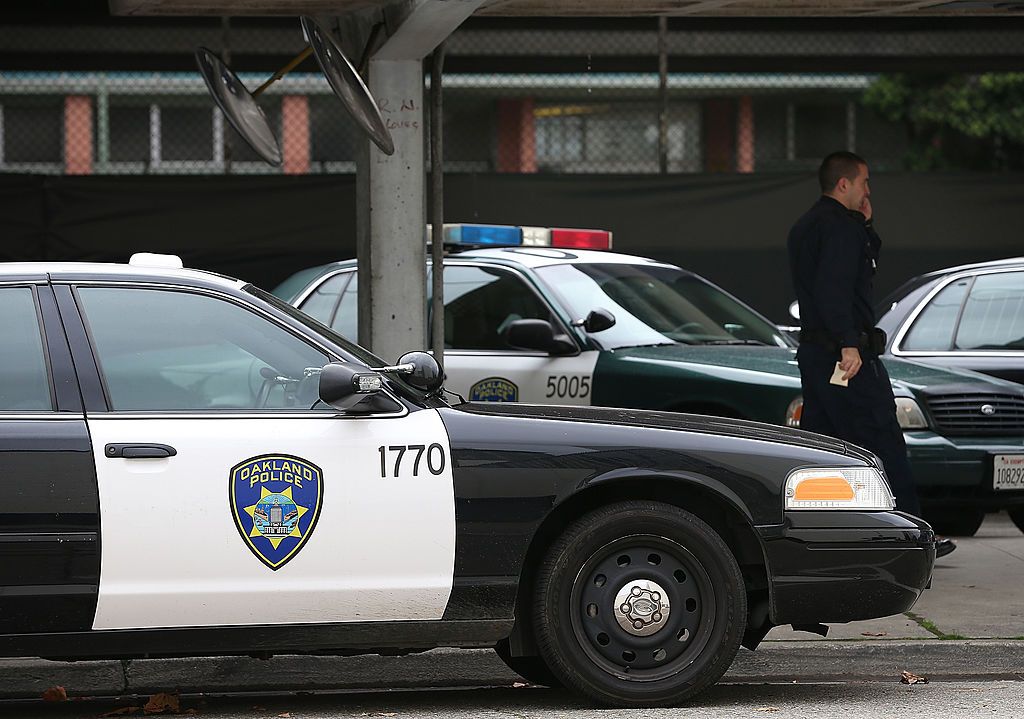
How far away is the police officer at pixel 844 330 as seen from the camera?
7.80 meters

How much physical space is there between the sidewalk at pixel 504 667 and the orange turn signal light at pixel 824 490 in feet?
3.53

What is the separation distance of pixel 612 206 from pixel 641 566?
7743 millimetres

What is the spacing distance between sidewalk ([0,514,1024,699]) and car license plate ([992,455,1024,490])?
3.34ft

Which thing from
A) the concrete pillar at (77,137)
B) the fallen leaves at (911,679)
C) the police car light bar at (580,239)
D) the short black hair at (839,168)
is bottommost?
the fallen leaves at (911,679)

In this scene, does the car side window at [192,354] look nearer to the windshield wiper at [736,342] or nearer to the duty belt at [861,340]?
the duty belt at [861,340]

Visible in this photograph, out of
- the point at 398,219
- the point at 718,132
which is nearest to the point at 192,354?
the point at 398,219

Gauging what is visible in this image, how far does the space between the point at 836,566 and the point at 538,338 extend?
142 inches

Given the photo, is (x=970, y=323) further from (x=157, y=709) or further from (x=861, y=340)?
(x=157, y=709)

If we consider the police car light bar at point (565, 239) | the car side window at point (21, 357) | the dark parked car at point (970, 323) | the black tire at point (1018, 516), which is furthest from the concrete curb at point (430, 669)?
the police car light bar at point (565, 239)

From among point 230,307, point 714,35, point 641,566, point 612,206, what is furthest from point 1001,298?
point 714,35

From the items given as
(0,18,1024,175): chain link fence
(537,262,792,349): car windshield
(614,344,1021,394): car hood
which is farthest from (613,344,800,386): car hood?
(0,18,1024,175): chain link fence

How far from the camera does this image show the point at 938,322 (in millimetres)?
10148

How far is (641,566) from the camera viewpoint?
5.72m

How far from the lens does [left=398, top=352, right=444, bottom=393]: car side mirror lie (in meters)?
5.70
